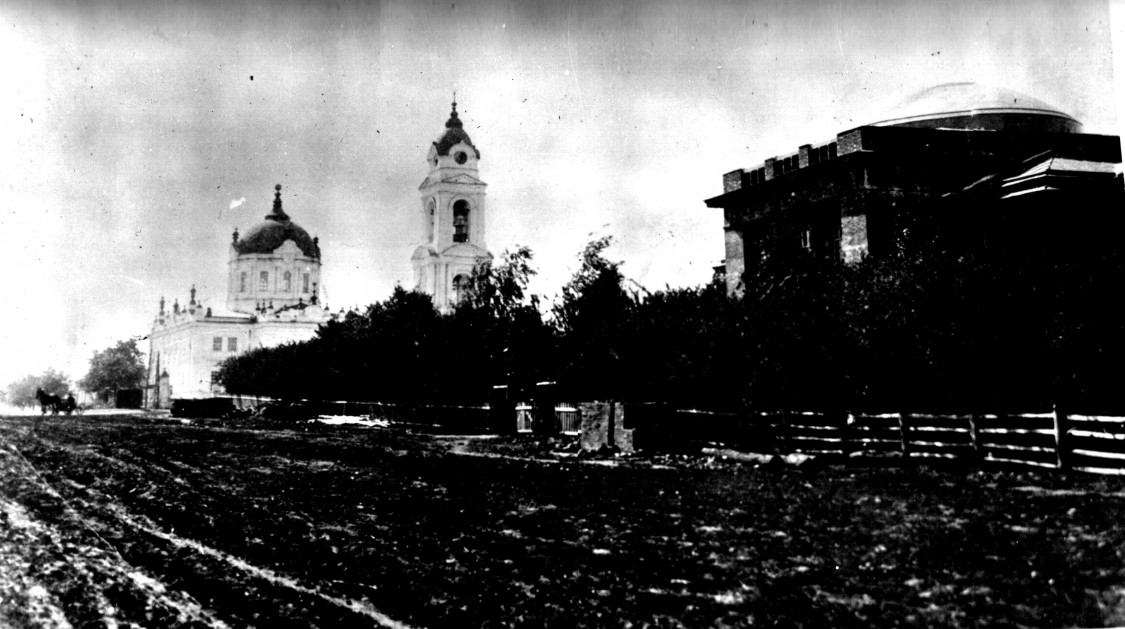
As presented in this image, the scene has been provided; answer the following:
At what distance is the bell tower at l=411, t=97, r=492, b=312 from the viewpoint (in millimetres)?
15977

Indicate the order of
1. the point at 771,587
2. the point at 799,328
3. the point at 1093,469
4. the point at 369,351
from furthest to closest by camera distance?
1. the point at 369,351
2. the point at 799,328
3. the point at 1093,469
4. the point at 771,587

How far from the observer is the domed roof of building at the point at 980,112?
24891mm

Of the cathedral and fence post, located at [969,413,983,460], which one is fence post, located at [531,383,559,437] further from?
the cathedral

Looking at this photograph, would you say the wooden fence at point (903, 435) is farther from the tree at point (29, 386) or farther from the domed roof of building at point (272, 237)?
the domed roof of building at point (272, 237)

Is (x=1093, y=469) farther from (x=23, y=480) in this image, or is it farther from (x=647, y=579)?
(x=23, y=480)

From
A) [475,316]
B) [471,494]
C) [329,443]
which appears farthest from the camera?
[475,316]

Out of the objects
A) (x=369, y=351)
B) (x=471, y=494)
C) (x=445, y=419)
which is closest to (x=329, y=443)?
(x=445, y=419)

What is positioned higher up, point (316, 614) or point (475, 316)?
point (475, 316)

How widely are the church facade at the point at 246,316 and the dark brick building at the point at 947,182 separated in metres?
40.9

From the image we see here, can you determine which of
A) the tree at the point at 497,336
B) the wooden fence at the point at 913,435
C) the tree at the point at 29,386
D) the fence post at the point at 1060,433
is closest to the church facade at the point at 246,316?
the tree at the point at 29,386

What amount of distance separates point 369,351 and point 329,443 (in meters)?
13.8

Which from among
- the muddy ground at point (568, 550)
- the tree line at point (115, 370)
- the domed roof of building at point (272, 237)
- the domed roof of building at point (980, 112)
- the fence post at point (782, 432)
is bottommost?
the muddy ground at point (568, 550)

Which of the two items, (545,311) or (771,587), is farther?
(545,311)

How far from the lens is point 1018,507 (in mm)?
8711
